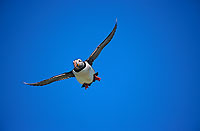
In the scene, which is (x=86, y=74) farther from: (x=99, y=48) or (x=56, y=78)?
(x=56, y=78)

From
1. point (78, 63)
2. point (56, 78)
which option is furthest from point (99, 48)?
point (56, 78)

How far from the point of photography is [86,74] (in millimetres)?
10812

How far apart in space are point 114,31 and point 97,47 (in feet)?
4.12

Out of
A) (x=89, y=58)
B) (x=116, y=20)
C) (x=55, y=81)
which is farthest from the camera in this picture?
(x=55, y=81)

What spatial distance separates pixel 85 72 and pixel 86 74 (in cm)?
14

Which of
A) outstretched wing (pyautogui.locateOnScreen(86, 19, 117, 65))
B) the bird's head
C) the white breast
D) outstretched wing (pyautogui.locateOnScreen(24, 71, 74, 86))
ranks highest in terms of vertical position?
outstretched wing (pyautogui.locateOnScreen(24, 71, 74, 86))

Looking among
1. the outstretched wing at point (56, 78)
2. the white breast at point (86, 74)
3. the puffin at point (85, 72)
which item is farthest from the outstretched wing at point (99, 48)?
the outstretched wing at point (56, 78)

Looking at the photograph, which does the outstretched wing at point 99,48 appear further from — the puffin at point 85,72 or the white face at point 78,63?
the white face at point 78,63

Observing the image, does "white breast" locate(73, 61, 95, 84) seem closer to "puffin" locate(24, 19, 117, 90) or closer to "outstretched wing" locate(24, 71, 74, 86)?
"puffin" locate(24, 19, 117, 90)

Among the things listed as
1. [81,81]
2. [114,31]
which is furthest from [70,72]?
[114,31]

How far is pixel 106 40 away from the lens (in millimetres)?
10484

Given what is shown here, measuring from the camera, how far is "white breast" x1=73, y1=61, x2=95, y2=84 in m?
10.7

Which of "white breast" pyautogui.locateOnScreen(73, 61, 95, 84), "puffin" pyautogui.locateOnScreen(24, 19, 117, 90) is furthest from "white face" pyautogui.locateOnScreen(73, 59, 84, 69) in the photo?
"white breast" pyautogui.locateOnScreen(73, 61, 95, 84)

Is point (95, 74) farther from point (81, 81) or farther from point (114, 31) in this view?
point (114, 31)
